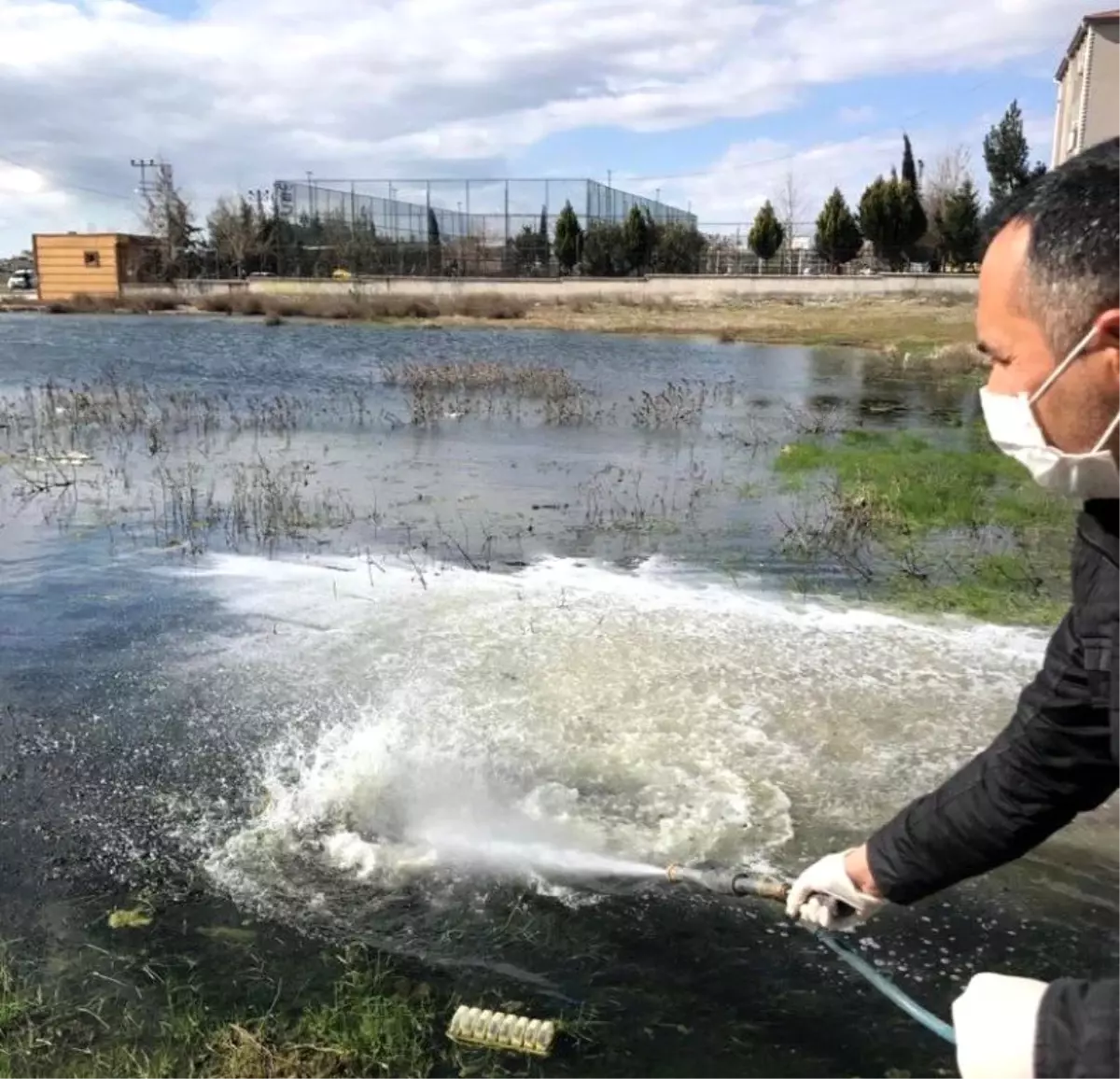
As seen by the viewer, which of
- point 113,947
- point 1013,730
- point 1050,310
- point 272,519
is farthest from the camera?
point 272,519

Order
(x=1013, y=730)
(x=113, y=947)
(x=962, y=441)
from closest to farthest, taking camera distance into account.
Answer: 1. (x=1013, y=730)
2. (x=113, y=947)
3. (x=962, y=441)

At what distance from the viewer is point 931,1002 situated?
4.11m

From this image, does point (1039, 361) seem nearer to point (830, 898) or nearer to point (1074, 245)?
point (1074, 245)

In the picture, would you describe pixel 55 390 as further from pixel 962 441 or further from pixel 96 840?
pixel 96 840

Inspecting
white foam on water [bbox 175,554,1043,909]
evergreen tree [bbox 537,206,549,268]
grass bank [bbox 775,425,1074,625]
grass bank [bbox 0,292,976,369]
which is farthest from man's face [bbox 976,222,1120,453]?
evergreen tree [bbox 537,206,549,268]

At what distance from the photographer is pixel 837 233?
67688 mm

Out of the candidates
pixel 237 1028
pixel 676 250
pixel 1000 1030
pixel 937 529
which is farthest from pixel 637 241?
pixel 1000 1030

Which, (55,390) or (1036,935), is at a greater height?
(55,390)

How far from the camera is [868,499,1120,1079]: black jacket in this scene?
1.54 metres

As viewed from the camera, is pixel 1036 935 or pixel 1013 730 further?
pixel 1036 935

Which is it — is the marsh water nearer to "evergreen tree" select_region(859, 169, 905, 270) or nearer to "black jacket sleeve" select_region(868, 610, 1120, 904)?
"black jacket sleeve" select_region(868, 610, 1120, 904)

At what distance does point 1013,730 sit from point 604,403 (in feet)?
71.8

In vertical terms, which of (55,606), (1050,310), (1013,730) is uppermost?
(1050,310)

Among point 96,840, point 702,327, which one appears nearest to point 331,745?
point 96,840
